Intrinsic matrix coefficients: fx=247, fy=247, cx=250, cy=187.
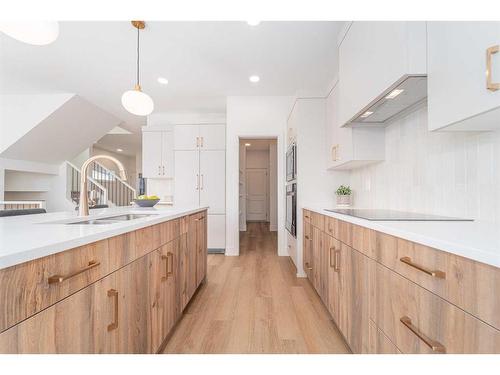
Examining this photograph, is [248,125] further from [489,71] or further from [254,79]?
[489,71]

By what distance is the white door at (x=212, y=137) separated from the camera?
13.9ft

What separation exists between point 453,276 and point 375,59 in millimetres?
1288

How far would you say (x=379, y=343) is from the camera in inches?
42.9

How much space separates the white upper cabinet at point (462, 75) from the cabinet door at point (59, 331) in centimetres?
152

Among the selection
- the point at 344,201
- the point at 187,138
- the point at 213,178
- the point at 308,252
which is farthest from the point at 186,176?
the point at 344,201

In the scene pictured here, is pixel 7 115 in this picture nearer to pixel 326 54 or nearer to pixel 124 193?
pixel 124 193

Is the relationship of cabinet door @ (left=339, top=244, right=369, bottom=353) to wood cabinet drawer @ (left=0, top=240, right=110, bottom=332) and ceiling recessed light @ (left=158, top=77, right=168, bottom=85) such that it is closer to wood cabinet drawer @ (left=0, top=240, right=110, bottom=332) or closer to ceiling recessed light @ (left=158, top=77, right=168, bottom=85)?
wood cabinet drawer @ (left=0, top=240, right=110, bottom=332)

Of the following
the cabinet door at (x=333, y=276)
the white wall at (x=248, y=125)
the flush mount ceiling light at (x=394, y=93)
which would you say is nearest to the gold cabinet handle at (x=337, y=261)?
the cabinet door at (x=333, y=276)

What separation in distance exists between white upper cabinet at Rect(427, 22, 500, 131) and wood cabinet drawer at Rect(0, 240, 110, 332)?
4.79 ft

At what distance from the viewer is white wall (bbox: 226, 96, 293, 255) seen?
3.94m

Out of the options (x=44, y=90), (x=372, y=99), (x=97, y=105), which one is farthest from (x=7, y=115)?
(x=372, y=99)

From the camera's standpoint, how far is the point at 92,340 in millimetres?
834

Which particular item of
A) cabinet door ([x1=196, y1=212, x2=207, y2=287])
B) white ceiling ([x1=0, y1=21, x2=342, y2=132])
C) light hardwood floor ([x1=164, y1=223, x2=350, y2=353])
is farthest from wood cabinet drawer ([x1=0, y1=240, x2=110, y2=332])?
white ceiling ([x1=0, y1=21, x2=342, y2=132])

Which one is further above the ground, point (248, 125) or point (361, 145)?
point (248, 125)
